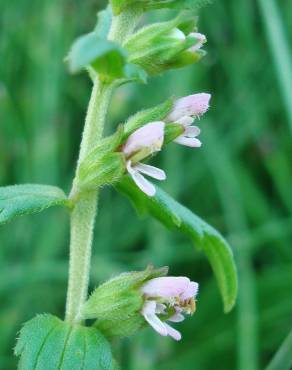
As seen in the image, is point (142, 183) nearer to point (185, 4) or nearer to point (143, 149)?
point (143, 149)

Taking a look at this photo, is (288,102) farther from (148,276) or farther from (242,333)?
(148,276)

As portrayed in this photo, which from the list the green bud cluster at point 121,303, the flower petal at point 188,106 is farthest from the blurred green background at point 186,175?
the flower petal at point 188,106

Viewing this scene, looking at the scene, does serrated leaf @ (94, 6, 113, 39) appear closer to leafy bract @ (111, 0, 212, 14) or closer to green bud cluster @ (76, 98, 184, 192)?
Answer: leafy bract @ (111, 0, 212, 14)

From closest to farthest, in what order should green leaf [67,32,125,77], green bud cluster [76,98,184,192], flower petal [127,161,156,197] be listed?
green leaf [67,32,125,77], flower petal [127,161,156,197], green bud cluster [76,98,184,192]

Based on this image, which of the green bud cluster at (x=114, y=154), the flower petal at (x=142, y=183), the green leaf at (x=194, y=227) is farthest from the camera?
the green leaf at (x=194, y=227)

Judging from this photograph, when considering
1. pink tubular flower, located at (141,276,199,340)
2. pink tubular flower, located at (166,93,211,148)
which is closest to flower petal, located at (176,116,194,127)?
pink tubular flower, located at (166,93,211,148)

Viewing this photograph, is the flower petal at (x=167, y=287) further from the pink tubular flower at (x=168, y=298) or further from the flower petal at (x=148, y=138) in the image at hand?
the flower petal at (x=148, y=138)
